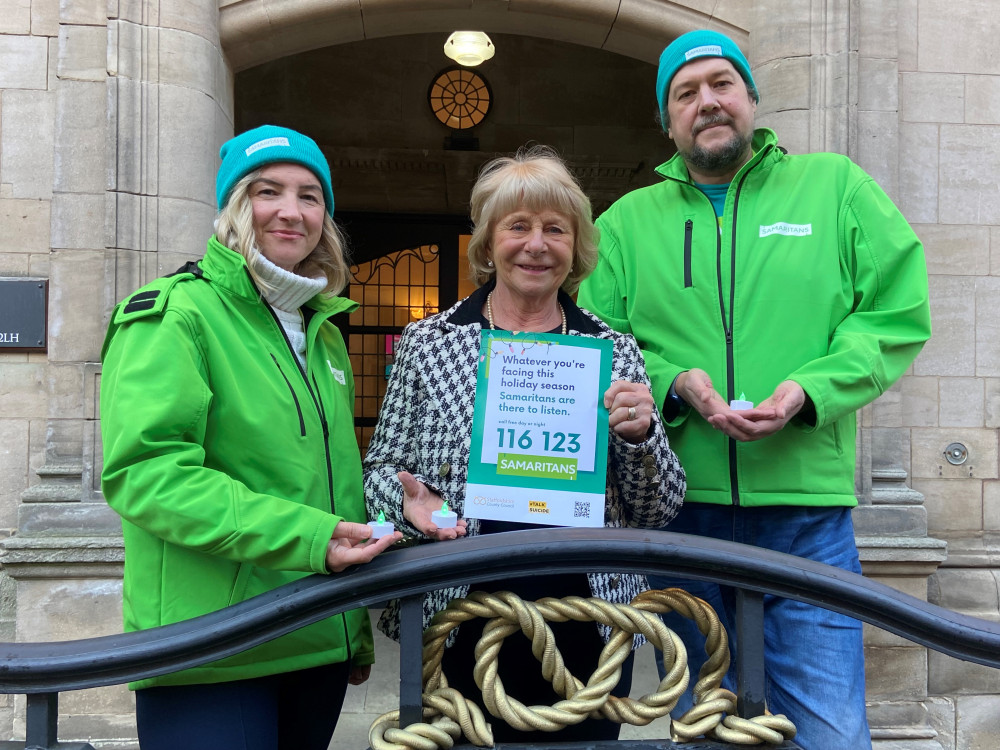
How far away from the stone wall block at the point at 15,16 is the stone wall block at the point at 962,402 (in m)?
5.19

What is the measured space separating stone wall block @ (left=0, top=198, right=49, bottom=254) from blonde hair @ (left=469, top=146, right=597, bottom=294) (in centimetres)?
320

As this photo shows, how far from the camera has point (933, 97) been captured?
443 cm

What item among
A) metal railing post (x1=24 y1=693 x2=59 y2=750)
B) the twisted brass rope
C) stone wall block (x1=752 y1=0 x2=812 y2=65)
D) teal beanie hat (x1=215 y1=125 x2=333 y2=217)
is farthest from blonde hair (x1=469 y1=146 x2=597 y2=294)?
stone wall block (x1=752 y1=0 x2=812 y2=65)

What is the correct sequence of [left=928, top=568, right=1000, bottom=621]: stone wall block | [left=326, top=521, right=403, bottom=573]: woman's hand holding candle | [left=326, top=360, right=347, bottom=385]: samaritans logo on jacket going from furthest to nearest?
[left=928, top=568, right=1000, bottom=621]: stone wall block, [left=326, top=360, right=347, bottom=385]: samaritans logo on jacket, [left=326, top=521, right=403, bottom=573]: woman's hand holding candle

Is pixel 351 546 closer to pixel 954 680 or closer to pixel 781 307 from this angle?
pixel 781 307

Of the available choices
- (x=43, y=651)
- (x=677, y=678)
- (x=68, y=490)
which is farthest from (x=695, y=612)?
(x=68, y=490)

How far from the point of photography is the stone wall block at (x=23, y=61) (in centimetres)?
425

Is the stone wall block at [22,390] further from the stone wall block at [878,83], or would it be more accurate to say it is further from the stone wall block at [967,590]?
the stone wall block at [967,590]

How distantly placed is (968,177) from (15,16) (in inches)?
202

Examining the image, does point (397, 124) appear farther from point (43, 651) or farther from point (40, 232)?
point (43, 651)

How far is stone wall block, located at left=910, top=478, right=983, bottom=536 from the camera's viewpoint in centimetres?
441

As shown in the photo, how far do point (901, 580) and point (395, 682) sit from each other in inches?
108

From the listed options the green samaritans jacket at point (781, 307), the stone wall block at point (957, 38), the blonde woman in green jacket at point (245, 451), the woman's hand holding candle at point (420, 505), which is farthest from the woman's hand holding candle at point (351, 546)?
the stone wall block at point (957, 38)

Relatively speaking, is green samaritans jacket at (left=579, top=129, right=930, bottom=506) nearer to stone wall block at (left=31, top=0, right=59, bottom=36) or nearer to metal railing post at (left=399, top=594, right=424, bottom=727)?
metal railing post at (left=399, top=594, right=424, bottom=727)
